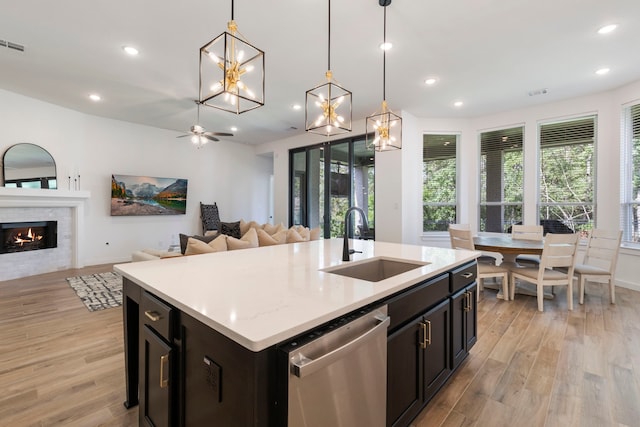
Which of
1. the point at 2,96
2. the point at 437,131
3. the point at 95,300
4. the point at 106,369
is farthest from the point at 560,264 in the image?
the point at 2,96

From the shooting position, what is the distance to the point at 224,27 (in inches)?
122

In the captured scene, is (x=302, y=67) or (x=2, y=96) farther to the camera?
(x=2, y=96)

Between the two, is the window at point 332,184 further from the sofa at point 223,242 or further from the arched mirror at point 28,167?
the arched mirror at point 28,167

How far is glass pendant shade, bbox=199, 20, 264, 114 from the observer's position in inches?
70.9

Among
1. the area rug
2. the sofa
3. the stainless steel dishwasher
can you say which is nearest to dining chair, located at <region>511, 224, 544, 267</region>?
the sofa

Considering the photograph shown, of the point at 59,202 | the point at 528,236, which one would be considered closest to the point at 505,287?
the point at 528,236

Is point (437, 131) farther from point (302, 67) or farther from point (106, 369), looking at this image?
point (106, 369)

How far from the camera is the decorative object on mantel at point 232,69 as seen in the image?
1.80 metres

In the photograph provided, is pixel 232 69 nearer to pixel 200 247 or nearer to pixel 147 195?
pixel 200 247

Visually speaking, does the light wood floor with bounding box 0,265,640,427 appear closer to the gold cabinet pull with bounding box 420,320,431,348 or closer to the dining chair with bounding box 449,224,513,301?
the dining chair with bounding box 449,224,513,301

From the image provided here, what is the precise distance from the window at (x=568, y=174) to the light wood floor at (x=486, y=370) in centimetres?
205

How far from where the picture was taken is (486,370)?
88.6 inches

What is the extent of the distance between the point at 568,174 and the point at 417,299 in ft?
17.7

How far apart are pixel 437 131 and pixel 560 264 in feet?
11.9
